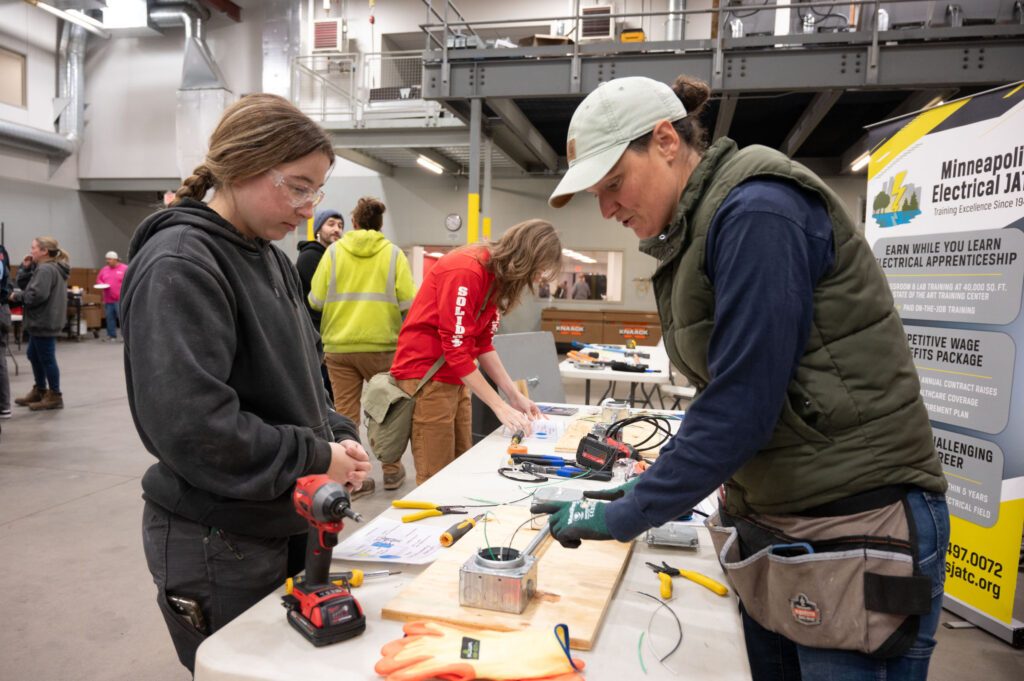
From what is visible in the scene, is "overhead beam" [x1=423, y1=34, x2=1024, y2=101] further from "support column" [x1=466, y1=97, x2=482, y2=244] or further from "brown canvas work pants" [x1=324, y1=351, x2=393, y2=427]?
"brown canvas work pants" [x1=324, y1=351, x2=393, y2=427]

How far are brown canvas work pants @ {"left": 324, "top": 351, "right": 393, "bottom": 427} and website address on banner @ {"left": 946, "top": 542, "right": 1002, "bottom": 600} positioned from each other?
9.00 ft

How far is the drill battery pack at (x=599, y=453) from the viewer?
6.10 ft

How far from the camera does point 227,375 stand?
3.30 ft

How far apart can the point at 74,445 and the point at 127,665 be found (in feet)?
10.7

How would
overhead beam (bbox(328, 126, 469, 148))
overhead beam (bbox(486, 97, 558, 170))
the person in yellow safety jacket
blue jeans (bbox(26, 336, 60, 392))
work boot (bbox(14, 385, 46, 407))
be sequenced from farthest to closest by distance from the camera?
overhead beam (bbox(328, 126, 469, 148)) < overhead beam (bbox(486, 97, 558, 170)) < work boot (bbox(14, 385, 46, 407)) < blue jeans (bbox(26, 336, 60, 392)) < the person in yellow safety jacket

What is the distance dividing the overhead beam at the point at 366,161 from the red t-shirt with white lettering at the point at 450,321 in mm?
8295

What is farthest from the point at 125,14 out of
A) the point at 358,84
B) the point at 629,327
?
the point at 629,327

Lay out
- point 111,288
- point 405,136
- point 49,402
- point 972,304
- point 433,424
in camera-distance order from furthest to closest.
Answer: point 111,288
point 405,136
point 49,402
point 972,304
point 433,424

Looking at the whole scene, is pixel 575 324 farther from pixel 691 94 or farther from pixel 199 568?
pixel 199 568

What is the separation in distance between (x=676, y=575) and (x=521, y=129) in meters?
7.62

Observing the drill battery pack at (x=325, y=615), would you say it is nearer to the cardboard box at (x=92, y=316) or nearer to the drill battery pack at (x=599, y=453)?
the drill battery pack at (x=599, y=453)

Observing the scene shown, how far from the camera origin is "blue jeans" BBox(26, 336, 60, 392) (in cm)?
581

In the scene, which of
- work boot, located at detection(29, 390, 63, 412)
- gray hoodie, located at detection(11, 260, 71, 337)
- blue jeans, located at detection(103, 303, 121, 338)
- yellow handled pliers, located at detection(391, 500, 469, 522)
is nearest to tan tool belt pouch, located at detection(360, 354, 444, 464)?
yellow handled pliers, located at detection(391, 500, 469, 522)

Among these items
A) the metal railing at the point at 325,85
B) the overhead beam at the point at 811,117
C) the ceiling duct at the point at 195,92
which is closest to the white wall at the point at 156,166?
the ceiling duct at the point at 195,92
